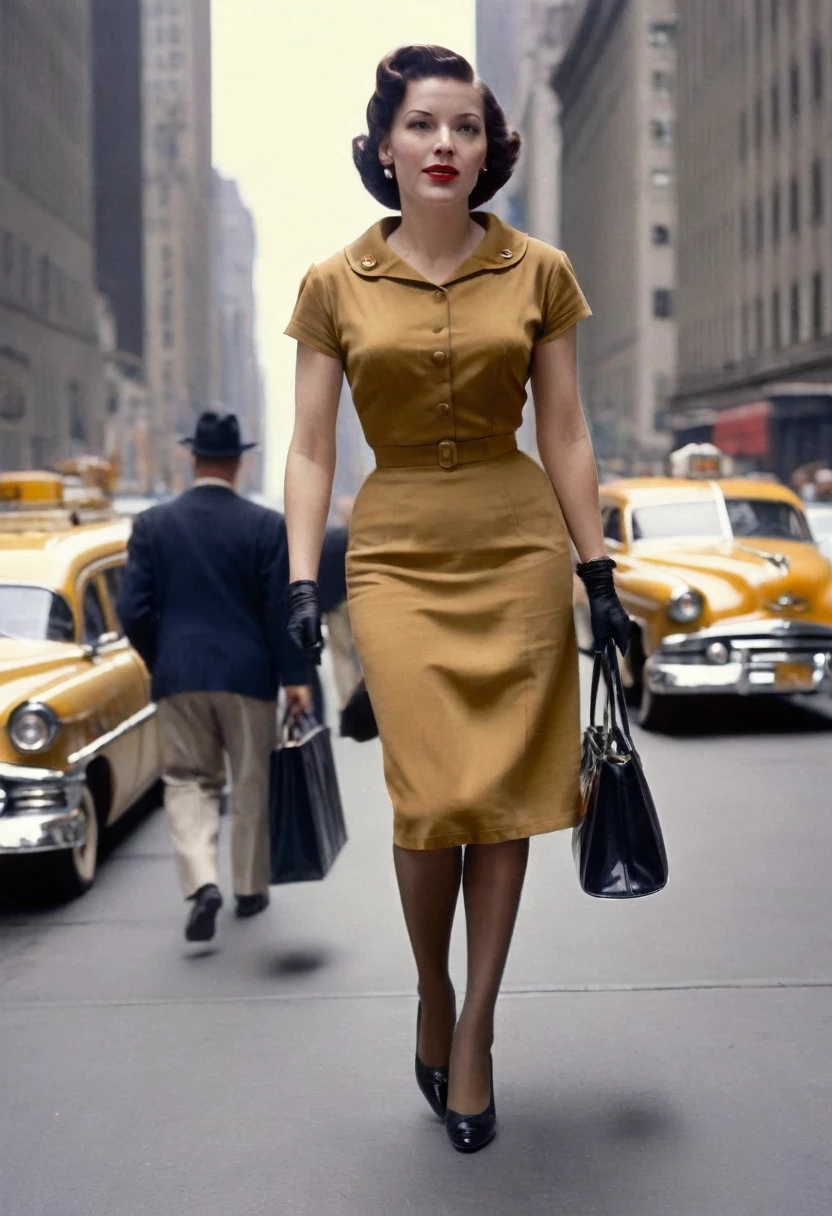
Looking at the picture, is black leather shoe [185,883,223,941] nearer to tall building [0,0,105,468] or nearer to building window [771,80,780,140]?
tall building [0,0,105,468]

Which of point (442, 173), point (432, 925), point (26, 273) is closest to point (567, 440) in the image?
point (442, 173)

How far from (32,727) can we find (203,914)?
1.04 m

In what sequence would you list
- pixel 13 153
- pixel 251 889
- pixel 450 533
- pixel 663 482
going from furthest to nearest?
pixel 13 153 < pixel 663 482 < pixel 251 889 < pixel 450 533

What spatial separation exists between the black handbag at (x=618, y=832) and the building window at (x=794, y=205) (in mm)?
51810

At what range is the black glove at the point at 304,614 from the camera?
3566 mm

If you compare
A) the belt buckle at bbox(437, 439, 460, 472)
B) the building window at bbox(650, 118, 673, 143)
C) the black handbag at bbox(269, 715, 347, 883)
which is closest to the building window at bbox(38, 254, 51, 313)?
the building window at bbox(650, 118, 673, 143)

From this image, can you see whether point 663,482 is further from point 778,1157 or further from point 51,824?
point 778,1157

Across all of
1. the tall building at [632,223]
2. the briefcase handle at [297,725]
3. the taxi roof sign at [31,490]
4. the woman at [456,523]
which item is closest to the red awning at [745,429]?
the tall building at [632,223]

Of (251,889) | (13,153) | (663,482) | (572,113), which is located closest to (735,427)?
(13,153)

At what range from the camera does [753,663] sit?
10.2 meters

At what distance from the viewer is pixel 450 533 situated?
3436 millimetres

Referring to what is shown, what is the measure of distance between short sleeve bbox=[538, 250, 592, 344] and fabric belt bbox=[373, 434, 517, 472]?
0.24 metres

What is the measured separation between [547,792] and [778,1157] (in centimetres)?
87

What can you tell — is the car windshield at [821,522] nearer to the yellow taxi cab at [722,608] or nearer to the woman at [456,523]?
the yellow taxi cab at [722,608]
